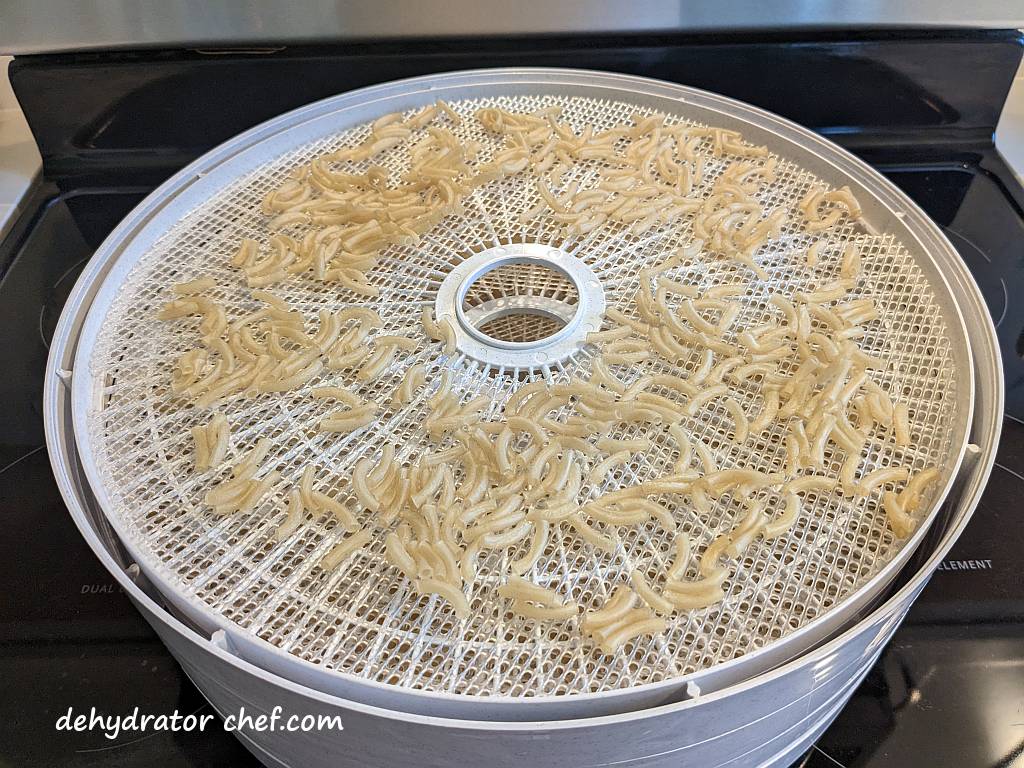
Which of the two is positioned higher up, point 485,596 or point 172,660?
point 485,596

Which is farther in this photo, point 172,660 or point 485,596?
point 172,660

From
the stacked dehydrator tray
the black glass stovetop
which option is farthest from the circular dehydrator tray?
the black glass stovetop

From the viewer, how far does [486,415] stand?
0.81 metres

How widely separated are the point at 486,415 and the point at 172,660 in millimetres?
382

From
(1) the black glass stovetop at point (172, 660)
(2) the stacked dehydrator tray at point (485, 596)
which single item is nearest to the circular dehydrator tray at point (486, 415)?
(2) the stacked dehydrator tray at point (485, 596)

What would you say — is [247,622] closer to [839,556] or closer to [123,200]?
[839,556]

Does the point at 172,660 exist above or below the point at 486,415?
below

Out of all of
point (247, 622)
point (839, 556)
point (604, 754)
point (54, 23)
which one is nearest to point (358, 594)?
point (247, 622)

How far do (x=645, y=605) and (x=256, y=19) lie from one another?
1063 millimetres

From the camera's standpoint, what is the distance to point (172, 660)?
0.79m

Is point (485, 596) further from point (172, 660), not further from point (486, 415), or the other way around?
point (172, 660)

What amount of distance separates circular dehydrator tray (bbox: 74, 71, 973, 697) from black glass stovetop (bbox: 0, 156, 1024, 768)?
149 millimetres

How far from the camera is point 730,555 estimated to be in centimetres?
69

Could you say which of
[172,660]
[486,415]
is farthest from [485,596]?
[172,660]
